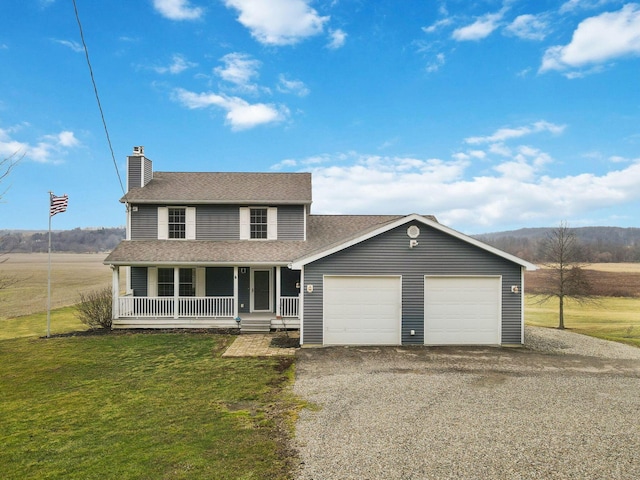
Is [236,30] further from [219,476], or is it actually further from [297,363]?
[219,476]

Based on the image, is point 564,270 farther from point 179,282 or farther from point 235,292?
point 179,282

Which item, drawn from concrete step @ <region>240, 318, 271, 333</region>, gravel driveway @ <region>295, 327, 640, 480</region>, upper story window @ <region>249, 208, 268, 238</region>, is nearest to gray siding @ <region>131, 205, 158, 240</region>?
upper story window @ <region>249, 208, 268, 238</region>

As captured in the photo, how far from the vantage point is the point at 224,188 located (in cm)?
1669

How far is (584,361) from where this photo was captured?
9867 mm

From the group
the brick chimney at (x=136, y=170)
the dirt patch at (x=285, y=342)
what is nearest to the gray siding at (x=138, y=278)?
the brick chimney at (x=136, y=170)

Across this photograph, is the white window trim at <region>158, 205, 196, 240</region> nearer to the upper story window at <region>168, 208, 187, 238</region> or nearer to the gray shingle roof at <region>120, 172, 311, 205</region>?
the upper story window at <region>168, 208, 187, 238</region>

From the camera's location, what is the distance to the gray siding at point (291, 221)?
16000 millimetres

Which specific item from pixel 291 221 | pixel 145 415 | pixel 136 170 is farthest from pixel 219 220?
pixel 145 415

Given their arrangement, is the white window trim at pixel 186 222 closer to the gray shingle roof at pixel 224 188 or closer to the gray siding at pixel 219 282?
the gray shingle roof at pixel 224 188

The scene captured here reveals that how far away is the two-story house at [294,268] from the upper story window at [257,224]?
0.04 metres

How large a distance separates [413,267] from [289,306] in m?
5.59

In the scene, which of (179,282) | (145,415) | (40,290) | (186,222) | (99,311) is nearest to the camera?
(145,415)

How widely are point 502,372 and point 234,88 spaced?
65.6ft

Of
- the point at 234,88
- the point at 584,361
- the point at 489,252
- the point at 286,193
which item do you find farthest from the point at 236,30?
the point at 584,361
